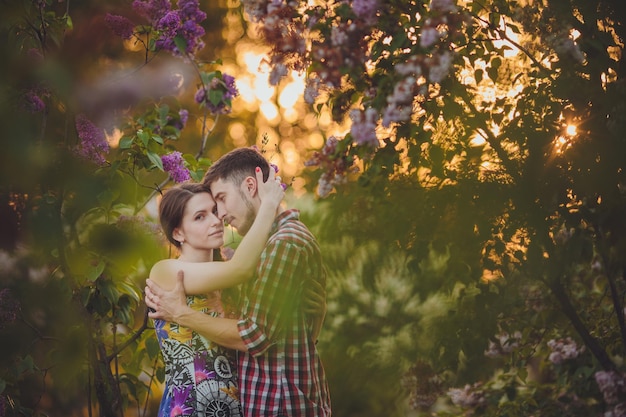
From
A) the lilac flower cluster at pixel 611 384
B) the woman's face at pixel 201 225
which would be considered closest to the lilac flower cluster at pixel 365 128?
the woman's face at pixel 201 225

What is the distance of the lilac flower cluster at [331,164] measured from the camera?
2.70 metres

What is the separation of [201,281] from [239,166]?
0.38 m

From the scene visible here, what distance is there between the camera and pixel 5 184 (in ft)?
10.8

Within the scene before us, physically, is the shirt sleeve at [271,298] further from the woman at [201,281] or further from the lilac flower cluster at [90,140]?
the lilac flower cluster at [90,140]

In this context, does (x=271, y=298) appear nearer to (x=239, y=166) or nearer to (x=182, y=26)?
(x=239, y=166)

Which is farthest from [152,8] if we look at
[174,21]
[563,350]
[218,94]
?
[563,350]

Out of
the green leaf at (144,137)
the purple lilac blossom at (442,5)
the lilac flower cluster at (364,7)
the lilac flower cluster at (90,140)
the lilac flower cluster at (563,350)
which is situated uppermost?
the lilac flower cluster at (90,140)

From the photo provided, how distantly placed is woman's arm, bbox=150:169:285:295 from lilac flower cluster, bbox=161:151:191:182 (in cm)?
56

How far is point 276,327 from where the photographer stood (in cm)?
243

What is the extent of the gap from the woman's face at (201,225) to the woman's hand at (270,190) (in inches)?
6.7

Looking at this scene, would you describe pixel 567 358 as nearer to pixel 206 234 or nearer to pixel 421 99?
pixel 421 99

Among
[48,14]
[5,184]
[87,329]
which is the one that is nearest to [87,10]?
[48,14]

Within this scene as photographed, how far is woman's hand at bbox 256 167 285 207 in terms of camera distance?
8.60 feet

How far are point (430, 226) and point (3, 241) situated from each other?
168 cm
